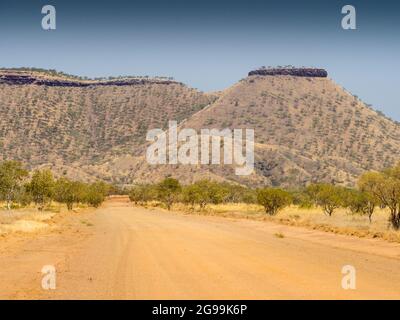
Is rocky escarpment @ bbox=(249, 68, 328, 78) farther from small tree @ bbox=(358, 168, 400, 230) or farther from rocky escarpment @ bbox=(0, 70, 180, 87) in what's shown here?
small tree @ bbox=(358, 168, 400, 230)

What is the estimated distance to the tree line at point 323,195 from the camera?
1323 inches

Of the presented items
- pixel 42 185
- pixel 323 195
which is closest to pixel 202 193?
pixel 323 195

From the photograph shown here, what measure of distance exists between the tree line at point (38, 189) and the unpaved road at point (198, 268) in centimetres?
3983

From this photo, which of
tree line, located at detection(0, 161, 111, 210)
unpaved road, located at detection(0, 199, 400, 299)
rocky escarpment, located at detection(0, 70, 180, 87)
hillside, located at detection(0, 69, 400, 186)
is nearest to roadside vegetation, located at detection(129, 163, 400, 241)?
unpaved road, located at detection(0, 199, 400, 299)

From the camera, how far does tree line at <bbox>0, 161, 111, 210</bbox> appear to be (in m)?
62.4

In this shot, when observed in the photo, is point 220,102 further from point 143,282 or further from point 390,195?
point 143,282

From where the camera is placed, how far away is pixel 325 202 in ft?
194

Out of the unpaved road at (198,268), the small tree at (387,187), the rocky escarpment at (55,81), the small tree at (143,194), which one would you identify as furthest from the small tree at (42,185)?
Answer: the rocky escarpment at (55,81)

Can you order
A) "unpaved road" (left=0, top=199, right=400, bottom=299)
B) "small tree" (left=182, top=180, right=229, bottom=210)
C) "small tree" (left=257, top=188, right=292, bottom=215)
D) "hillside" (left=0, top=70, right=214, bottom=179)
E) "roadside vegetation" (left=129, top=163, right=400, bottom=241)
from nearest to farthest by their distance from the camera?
"unpaved road" (left=0, top=199, right=400, bottom=299), "roadside vegetation" (left=129, top=163, right=400, bottom=241), "small tree" (left=257, top=188, right=292, bottom=215), "small tree" (left=182, top=180, right=229, bottom=210), "hillside" (left=0, top=70, right=214, bottom=179)

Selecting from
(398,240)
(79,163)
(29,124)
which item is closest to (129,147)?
(79,163)

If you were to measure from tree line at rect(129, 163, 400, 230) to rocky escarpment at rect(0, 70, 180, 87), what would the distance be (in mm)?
75619

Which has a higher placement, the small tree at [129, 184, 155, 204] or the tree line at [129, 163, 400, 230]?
the tree line at [129, 163, 400, 230]

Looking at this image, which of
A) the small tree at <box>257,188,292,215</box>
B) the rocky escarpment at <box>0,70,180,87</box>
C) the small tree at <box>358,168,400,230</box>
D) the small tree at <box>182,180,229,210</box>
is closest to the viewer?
the small tree at <box>358,168,400,230</box>

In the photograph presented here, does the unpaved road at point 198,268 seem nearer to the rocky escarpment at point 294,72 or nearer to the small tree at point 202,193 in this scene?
the small tree at point 202,193
